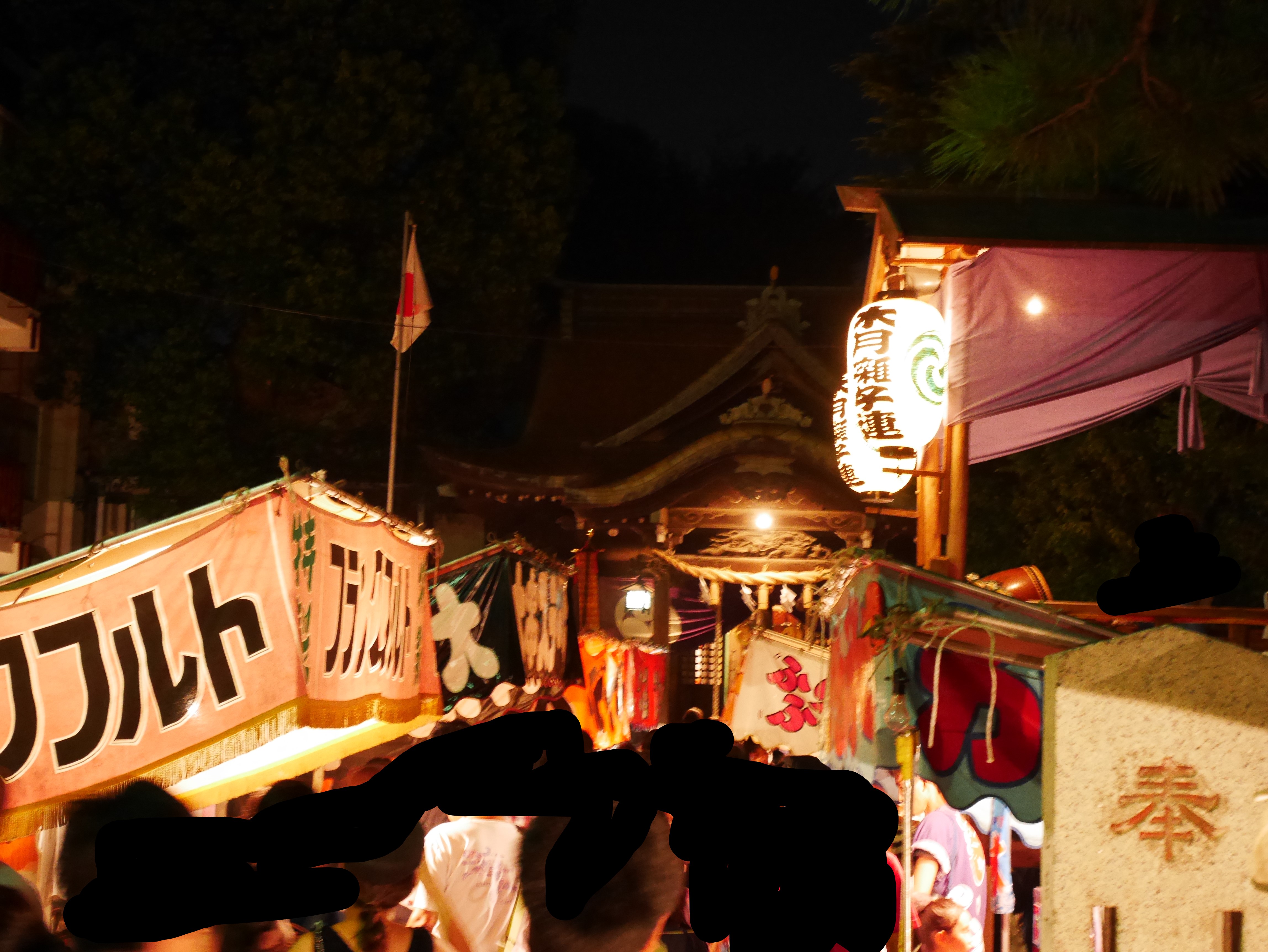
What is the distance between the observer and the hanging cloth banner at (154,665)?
3.96 metres

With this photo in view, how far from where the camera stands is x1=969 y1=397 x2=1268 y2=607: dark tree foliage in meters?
11.6

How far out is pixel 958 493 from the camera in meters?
7.68

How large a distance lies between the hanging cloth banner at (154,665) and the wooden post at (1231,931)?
3634 mm

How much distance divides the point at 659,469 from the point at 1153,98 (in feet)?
35.8

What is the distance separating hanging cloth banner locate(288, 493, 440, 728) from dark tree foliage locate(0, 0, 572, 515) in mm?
11086

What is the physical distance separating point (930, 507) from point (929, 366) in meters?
1.19

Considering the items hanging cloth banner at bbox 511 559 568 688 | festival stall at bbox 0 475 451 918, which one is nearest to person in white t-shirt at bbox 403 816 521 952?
festival stall at bbox 0 475 451 918

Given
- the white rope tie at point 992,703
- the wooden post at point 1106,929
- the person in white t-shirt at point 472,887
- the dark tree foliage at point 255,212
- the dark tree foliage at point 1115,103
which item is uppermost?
the dark tree foliage at point 255,212

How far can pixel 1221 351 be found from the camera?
27.5 feet

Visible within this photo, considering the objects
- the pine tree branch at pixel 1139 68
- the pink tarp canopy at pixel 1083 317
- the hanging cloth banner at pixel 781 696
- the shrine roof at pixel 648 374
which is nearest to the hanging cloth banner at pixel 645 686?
the shrine roof at pixel 648 374

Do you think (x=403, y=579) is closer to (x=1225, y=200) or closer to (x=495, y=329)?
(x=1225, y=200)

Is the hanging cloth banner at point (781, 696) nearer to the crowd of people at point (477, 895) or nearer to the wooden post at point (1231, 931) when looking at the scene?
the crowd of people at point (477, 895)

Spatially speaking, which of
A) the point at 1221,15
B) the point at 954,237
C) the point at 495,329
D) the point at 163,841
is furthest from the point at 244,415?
the point at 163,841

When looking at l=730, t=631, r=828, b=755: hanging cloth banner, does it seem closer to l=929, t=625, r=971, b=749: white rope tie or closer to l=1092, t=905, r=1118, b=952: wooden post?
l=929, t=625, r=971, b=749: white rope tie
